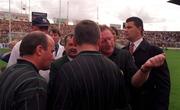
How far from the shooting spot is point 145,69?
4176 millimetres

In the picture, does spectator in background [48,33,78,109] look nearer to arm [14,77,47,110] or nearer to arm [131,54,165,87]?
arm [14,77,47,110]

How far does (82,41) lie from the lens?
371cm

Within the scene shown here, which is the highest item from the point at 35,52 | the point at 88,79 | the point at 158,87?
the point at 35,52

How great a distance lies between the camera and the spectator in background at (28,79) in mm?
3373

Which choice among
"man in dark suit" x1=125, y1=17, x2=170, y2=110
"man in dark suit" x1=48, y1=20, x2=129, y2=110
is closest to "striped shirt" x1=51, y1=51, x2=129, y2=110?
"man in dark suit" x1=48, y1=20, x2=129, y2=110

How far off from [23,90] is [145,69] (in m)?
1.37

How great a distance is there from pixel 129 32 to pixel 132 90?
61.1 inches

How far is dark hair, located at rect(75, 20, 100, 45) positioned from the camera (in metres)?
3.69

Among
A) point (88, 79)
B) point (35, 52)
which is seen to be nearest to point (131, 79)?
point (88, 79)

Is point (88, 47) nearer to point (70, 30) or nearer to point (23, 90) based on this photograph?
point (23, 90)

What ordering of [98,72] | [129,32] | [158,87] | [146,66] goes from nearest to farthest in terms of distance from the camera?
1. [98,72]
2. [146,66]
3. [158,87]
4. [129,32]

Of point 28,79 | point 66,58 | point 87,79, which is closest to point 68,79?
point 87,79

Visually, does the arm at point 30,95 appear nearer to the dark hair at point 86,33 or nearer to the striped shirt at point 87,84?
the striped shirt at point 87,84

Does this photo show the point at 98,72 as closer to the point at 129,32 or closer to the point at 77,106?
the point at 77,106
